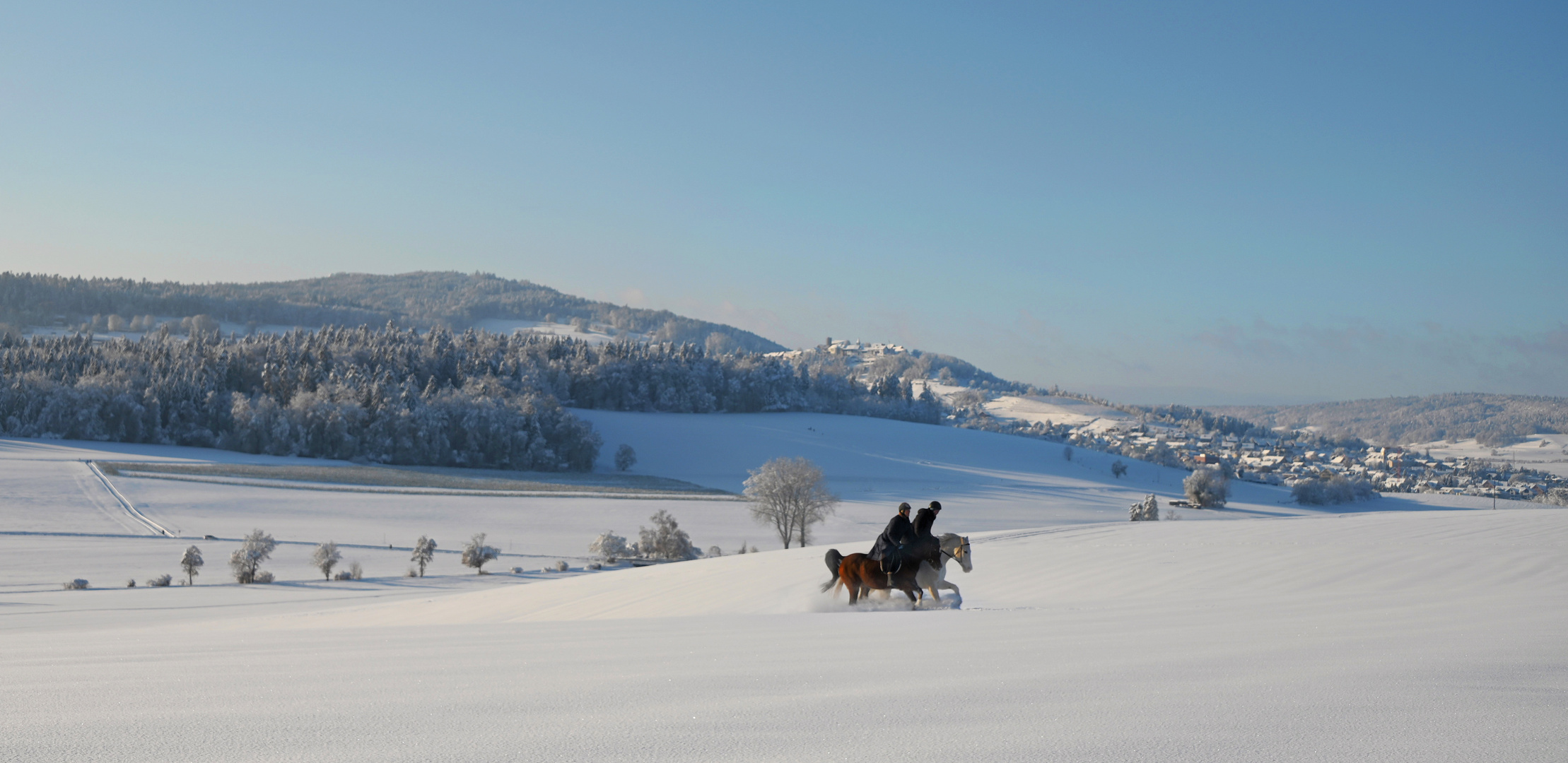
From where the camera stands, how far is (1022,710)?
386cm

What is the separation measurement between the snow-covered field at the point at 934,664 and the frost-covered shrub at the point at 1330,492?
72.9m

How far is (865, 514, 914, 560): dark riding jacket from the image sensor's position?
986 centimetres

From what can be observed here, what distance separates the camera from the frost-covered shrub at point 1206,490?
74.1 m

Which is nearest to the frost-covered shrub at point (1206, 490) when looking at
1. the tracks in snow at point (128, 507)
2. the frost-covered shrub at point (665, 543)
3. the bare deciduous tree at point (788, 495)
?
the bare deciduous tree at point (788, 495)

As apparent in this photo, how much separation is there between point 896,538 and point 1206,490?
72.9 metres

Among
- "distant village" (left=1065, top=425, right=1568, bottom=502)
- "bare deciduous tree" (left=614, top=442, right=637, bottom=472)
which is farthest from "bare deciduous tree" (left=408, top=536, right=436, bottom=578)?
"distant village" (left=1065, top=425, right=1568, bottom=502)

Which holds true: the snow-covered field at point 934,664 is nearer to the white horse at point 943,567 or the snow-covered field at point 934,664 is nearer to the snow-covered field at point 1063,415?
the white horse at point 943,567

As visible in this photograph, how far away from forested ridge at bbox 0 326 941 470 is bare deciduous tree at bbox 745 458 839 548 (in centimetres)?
4623

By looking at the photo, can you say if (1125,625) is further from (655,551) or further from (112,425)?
(112,425)

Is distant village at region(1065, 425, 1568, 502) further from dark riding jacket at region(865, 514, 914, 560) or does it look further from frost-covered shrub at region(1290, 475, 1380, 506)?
dark riding jacket at region(865, 514, 914, 560)

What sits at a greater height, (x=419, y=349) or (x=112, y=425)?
(x=419, y=349)

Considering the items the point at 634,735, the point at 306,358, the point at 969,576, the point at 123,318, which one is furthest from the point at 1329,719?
the point at 123,318

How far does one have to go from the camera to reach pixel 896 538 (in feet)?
32.6

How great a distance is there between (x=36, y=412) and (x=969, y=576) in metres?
94.9
